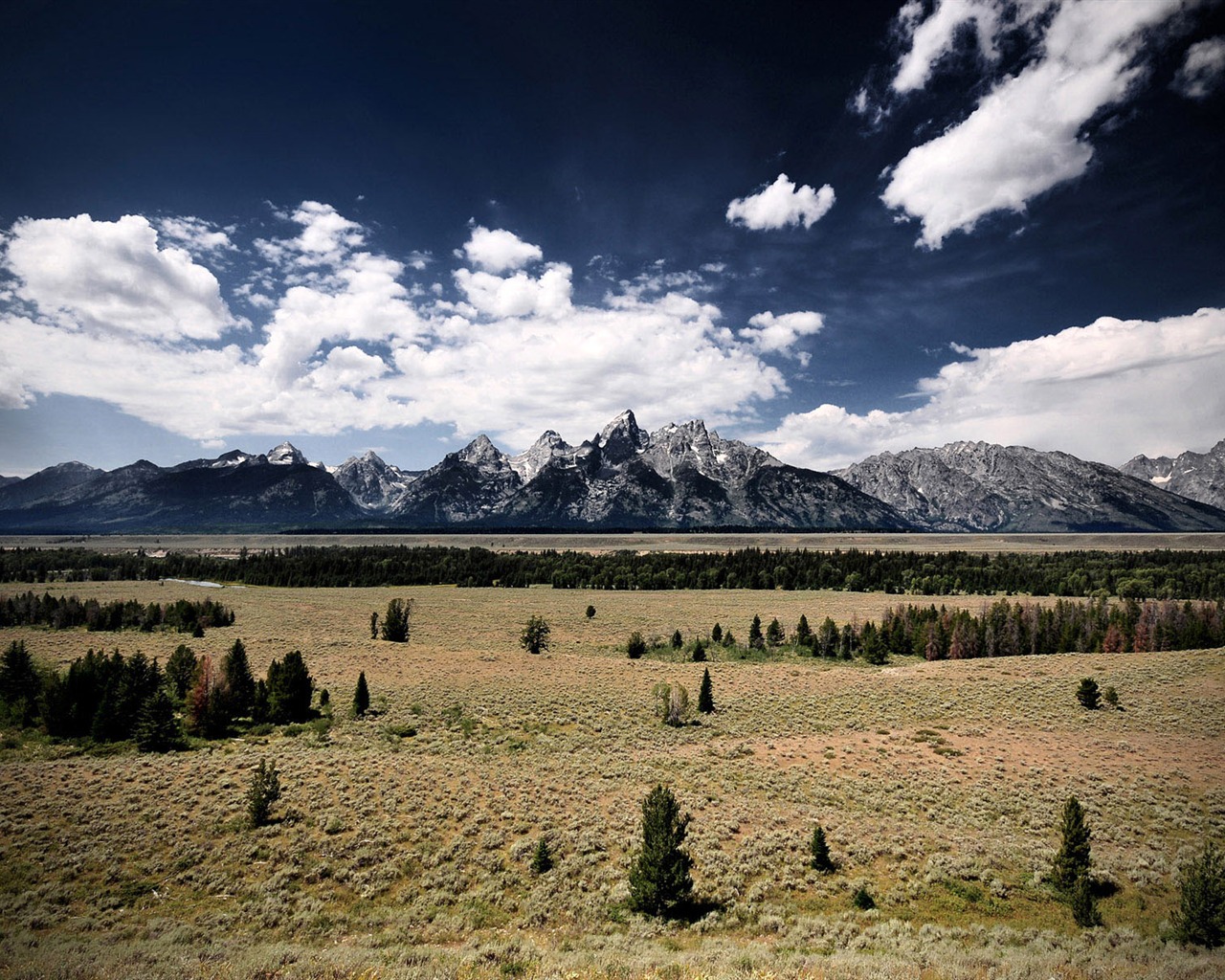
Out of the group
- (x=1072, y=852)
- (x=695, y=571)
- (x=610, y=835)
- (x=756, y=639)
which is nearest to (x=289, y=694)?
(x=610, y=835)

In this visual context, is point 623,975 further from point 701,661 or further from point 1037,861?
point 701,661

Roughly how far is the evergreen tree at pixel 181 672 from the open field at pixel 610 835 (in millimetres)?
9682

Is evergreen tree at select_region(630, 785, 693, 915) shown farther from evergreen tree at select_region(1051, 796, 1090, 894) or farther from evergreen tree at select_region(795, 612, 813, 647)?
evergreen tree at select_region(795, 612, 813, 647)

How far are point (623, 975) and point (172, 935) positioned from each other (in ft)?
41.2

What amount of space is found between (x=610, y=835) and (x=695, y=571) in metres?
129

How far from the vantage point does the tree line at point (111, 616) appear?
7512 centimetres

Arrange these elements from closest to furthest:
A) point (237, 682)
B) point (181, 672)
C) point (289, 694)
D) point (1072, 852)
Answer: point (1072, 852), point (289, 694), point (237, 682), point (181, 672)

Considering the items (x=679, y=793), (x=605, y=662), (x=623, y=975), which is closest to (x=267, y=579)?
(x=605, y=662)

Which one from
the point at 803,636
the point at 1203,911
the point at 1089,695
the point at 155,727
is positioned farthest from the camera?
the point at 803,636

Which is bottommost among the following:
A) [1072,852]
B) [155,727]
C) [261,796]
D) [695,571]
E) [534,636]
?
[534,636]

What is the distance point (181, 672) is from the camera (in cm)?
4338

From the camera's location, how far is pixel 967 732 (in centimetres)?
3669

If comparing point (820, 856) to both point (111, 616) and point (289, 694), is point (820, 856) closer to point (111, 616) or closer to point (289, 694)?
point (289, 694)

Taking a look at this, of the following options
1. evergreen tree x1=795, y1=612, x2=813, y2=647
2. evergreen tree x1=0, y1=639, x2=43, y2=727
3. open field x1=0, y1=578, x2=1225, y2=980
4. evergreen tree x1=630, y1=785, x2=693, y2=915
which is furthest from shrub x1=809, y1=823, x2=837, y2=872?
evergreen tree x1=795, y1=612, x2=813, y2=647
